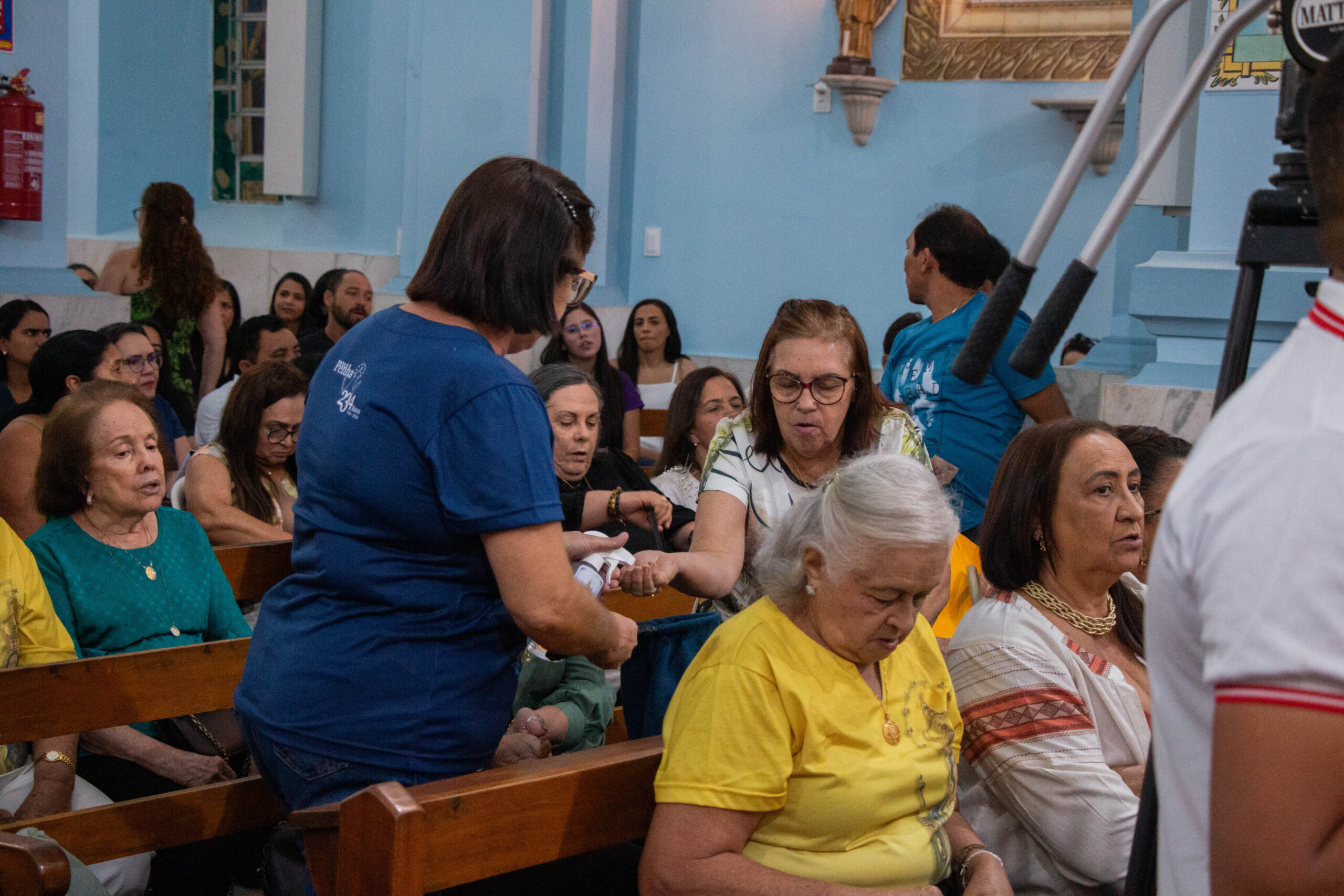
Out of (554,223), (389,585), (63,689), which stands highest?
(554,223)

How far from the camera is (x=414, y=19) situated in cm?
759

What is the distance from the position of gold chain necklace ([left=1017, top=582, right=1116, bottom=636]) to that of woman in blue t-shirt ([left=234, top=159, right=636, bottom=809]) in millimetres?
788

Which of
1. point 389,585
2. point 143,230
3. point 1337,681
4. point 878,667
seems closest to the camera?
point 1337,681

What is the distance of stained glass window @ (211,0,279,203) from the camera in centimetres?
939

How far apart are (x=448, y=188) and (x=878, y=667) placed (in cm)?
563

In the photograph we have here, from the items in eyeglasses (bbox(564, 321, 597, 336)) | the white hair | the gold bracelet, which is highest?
eyeglasses (bbox(564, 321, 597, 336))

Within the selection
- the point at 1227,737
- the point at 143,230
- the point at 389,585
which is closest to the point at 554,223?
the point at 389,585

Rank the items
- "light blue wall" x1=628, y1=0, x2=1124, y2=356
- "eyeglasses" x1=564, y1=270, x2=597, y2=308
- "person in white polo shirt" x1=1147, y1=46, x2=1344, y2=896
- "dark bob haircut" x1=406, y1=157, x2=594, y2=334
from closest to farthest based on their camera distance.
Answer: "person in white polo shirt" x1=1147, y1=46, x2=1344, y2=896 < "dark bob haircut" x1=406, y1=157, x2=594, y2=334 < "eyeglasses" x1=564, y1=270, x2=597, y2=308 < "light blue wall" x1=628, y1=0, x2=1124, y2=356

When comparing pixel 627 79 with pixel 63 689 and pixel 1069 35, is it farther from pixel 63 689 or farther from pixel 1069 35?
pixel 63 689

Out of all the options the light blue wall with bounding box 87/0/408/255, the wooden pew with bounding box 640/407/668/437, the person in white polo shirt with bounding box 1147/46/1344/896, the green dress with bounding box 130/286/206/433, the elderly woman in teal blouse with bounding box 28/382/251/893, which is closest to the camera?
the person in white polo shirt with bounding box 1147/46/1344/896

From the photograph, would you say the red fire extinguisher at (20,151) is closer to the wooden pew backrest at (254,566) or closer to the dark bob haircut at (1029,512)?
the wooden pew backrest at (254,566)

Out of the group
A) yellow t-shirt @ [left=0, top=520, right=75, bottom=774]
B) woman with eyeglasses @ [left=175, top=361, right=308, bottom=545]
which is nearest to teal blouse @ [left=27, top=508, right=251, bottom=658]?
yellow t-shirt @ [left=0, top=520, right=75, bottom=774]

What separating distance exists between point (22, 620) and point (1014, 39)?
18.7 feet

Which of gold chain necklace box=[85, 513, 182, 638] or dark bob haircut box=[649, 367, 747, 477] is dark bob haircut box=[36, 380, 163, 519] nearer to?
gold chain necklace box=[85, 513, 182, 638]
